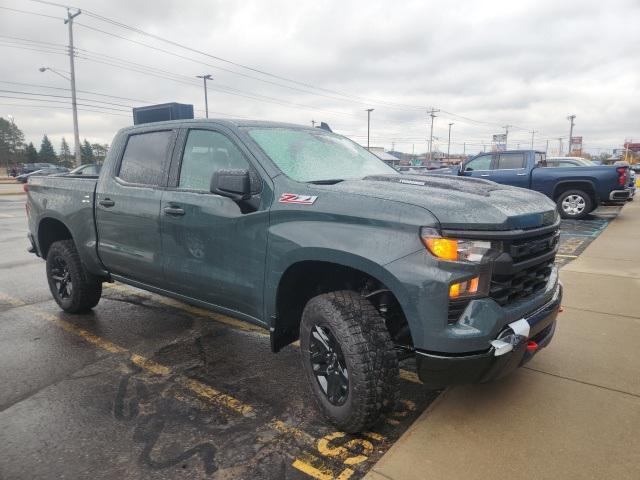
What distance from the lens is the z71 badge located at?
276cm

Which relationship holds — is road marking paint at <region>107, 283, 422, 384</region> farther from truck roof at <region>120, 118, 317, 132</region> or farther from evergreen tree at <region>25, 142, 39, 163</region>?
evergreen tree at <region>25, 142, 39, 163</region>

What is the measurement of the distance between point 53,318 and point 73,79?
3023cm

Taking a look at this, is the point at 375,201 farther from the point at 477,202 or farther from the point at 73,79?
the point at 73,79

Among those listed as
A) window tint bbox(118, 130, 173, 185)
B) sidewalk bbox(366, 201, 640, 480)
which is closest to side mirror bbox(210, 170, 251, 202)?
window tint bbox(118, 130, 173, 185)

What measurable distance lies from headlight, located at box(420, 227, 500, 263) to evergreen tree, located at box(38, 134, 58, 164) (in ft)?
324

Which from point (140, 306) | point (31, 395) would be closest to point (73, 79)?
point (140, 306)

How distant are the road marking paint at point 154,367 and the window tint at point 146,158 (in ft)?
4.74

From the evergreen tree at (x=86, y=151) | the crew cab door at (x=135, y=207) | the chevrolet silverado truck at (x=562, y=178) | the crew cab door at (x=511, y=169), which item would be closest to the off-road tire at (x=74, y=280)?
the crew cab door at (x=135, y=207)

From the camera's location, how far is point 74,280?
15.6 feet

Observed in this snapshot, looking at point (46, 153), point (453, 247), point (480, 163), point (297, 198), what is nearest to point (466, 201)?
point (453, 247)

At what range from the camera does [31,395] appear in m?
3.30

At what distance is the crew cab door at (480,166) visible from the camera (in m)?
12.7

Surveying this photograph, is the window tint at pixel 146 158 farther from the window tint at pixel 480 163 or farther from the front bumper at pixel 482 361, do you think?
the window tint at pixel 480 163

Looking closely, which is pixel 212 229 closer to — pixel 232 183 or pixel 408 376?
pixel 232 183
